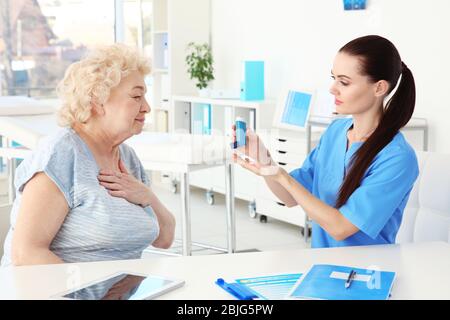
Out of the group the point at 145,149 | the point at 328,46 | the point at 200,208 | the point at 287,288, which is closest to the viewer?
the point at 287,288

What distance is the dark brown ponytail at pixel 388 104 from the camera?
2.10 m

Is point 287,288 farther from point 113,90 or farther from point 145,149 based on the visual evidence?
point 145,149

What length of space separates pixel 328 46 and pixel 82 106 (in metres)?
3.34

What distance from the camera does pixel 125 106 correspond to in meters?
2.14

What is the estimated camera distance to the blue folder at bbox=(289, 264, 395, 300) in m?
1.50

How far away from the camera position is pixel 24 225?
1.84 m

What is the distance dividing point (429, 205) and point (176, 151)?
1485 millimetres

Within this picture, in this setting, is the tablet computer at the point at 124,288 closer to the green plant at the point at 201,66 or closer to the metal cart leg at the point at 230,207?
the metal cart leg at the point at 230,207

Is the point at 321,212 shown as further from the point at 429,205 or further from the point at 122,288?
the point at 122,288

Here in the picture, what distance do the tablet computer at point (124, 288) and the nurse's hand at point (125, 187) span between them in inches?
18.5

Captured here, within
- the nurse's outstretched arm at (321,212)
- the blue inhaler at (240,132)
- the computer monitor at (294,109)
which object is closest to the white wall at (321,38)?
→ the computer monitor at (294,109)

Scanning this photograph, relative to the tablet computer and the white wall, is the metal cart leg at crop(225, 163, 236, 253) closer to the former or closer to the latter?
the white wall

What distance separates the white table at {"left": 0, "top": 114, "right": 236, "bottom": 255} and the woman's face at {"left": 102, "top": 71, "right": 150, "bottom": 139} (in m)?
1.38

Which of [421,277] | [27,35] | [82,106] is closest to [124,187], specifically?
[82,106]
